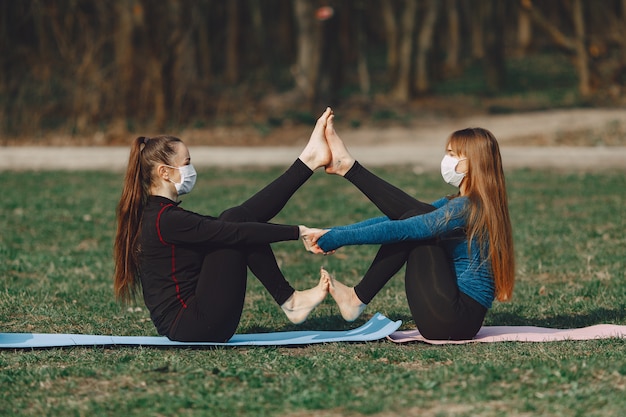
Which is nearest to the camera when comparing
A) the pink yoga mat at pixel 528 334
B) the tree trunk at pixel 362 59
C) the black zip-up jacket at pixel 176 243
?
the black zip-up jacket at pixel 176 243

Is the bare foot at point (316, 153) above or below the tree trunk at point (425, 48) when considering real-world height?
below

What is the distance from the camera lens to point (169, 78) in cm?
2088

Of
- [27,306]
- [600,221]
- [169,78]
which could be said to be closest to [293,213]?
[600,221]

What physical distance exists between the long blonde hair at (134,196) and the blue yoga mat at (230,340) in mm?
325

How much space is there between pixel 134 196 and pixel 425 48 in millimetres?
23780

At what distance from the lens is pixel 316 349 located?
5.92m

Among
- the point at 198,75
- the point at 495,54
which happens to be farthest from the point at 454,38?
the point at 198,75

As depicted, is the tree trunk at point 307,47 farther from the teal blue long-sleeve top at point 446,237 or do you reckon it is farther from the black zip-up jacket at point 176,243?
the black zip-up jacket at point 176,243

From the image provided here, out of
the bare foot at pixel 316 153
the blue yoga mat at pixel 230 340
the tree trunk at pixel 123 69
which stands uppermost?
the tree trunk at pixel 123 69

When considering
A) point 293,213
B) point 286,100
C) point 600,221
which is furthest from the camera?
point 286,100

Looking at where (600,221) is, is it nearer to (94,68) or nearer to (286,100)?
(94,68)

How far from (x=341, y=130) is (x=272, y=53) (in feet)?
61.0

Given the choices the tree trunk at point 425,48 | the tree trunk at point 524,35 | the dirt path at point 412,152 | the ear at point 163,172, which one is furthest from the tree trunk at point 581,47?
the ear at point 163,172

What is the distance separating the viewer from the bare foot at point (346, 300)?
616 centimetres
